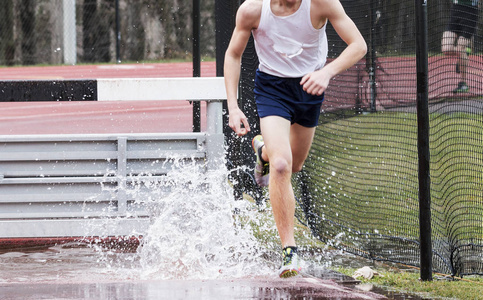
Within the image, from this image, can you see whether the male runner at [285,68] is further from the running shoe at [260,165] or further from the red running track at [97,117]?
the red running track at [97,117]

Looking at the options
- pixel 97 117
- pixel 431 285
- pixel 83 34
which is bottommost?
pixel 431 285

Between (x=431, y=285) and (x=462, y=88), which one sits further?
(x=462, y=88)

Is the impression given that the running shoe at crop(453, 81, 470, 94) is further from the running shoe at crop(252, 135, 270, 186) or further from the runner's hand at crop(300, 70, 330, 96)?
the runner's hand at crop(300, 70, 330, 96)

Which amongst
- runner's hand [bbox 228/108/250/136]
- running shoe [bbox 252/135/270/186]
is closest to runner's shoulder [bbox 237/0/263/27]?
runner's hand [bbox 228/108/250/136]

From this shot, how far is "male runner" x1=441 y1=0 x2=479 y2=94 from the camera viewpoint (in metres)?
6.14

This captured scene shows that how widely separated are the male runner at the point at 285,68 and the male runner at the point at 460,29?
111cm

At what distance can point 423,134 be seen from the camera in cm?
541

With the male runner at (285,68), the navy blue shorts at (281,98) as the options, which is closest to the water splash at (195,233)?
the male runner at (285,68)

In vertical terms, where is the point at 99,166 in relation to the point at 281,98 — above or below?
below

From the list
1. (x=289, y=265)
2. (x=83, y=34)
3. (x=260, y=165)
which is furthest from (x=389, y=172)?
(x=83, y=34)

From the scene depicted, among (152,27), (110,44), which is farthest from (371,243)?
(152,27)

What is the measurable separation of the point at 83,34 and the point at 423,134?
23.4 metres

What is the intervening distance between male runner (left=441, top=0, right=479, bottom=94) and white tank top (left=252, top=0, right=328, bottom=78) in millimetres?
1111

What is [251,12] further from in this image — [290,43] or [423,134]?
[423,134]
